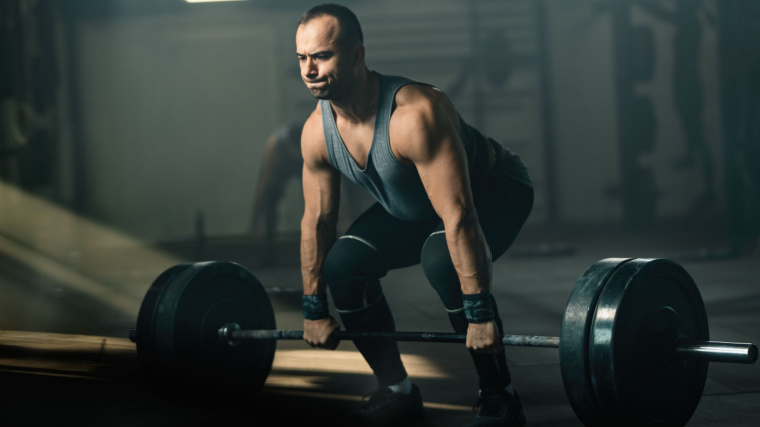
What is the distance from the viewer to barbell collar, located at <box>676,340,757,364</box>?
5.06 ft

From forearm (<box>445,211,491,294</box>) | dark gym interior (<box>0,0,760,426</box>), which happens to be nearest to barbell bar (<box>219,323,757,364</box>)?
forearm (<box>445,211,491,294</box>)

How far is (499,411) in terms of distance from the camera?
6.18 ft

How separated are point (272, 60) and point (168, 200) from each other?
143 centimetres

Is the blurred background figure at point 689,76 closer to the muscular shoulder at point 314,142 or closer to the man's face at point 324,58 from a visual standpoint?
the muscular shoulder at point 314,142

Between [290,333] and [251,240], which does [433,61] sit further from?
[290,333]

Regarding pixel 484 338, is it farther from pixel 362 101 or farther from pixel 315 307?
pixel 362 101

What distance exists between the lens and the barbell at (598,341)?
158 cm

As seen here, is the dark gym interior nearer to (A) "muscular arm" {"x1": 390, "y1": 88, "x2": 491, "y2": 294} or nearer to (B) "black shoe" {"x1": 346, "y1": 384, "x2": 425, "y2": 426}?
(B) "black shoe" {"x1": 346, "y1": 384, "x2": 425, "y2": 426}

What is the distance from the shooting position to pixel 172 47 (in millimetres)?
6781

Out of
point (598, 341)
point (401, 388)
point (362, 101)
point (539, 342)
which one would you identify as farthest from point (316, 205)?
point (598, 341)

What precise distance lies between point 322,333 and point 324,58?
2.10ft

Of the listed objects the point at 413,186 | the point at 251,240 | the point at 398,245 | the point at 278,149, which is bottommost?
the point at 251,240

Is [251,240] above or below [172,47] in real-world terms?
below

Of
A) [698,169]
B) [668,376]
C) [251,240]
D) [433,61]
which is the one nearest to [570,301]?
[668,376]
